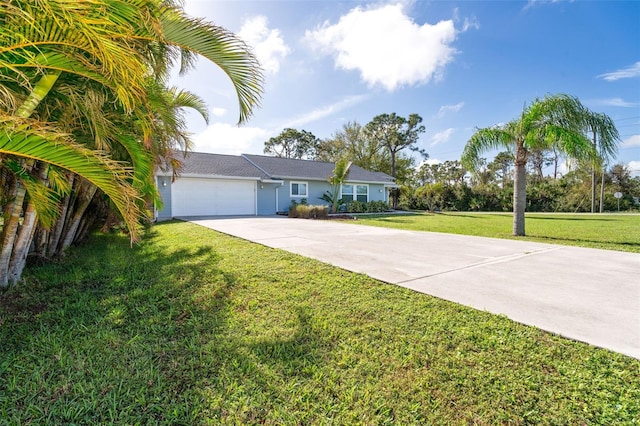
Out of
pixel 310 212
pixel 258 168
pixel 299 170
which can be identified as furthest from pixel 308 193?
pixel 310 212

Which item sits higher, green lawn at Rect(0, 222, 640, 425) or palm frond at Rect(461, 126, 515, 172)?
palm frond at Rect(461, 126, 515, 172)

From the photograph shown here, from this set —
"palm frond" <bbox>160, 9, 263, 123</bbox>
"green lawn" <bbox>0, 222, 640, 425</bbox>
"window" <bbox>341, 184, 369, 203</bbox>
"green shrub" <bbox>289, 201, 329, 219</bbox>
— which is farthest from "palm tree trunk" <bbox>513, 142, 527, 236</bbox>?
"window" <bbox>341, 184, 369, 203</bbox>

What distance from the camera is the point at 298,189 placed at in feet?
66.8

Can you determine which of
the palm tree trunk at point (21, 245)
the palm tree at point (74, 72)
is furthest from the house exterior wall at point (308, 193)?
the palm tree trunk at point (21, 245)

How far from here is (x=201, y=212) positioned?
55.0 feet

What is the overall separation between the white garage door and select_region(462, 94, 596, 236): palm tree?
42.2ft

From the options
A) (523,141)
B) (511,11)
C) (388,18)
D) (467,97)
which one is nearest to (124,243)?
(388,18)

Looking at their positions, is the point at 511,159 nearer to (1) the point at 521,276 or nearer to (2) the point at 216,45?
(1) the point at 521,276

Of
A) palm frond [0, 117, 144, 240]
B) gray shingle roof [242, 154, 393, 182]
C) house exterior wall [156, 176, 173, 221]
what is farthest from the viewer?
gray shingle roof [242, 154, 393, 182]

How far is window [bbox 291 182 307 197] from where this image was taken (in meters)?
20.1

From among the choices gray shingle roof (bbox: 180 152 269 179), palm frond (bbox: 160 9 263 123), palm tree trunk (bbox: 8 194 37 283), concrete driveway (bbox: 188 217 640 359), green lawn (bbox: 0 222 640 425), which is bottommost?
green lawn (bbox: 0 222 640 425)

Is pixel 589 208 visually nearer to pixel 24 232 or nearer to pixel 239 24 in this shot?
pixel 239 24

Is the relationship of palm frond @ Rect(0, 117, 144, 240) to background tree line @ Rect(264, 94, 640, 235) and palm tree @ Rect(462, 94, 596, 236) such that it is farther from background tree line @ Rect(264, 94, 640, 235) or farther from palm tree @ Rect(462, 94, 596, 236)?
background tree line @ Rect(264, 94, 640, 235)

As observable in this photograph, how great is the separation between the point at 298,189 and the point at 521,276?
16.7 m
